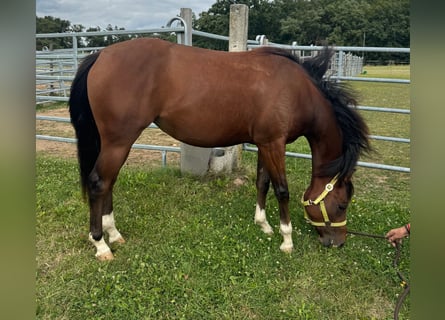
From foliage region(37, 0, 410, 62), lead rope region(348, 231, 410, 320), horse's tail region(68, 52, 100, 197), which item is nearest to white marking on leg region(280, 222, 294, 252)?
lead rope region(348, 231, 410, 320)

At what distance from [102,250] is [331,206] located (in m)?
2.00

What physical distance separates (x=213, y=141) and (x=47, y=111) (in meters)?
7.51

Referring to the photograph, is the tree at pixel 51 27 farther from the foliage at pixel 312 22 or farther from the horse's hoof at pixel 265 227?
the horse's hoof at pixel 265 227

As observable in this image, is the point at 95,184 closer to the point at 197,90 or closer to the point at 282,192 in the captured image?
the point at 197,90

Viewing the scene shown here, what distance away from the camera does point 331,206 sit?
3072mm

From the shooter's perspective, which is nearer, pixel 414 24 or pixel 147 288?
pixel 414 24

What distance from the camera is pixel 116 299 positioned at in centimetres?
242

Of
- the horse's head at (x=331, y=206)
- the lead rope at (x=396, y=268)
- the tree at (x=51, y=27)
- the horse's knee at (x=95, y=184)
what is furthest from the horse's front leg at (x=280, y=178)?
the tree at (x=51, y=27)

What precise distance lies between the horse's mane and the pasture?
0.19m

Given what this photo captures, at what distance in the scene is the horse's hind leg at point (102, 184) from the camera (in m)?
2.80

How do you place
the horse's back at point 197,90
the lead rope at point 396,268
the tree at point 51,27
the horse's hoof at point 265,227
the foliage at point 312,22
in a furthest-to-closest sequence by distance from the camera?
the foliage at point 312,22
the horse's hoof at point 265,227
the tree at point 51,27
the horse's back at point 197,90
the lead rope at point 396,268
